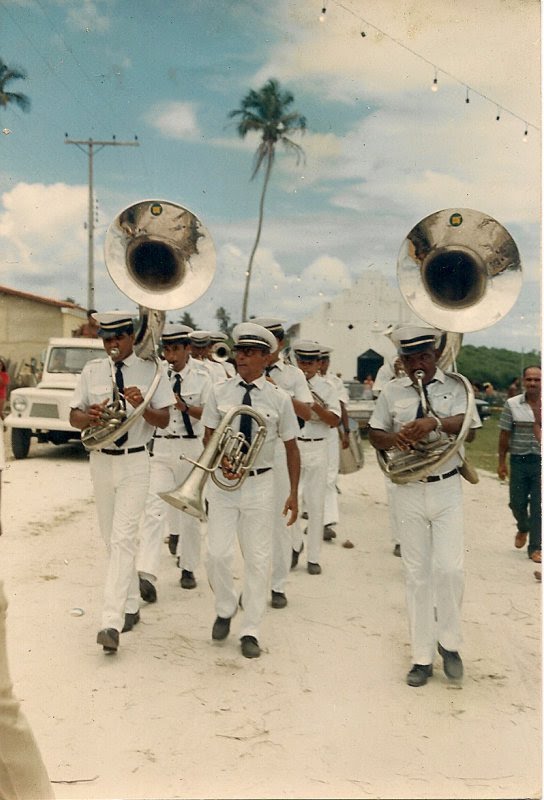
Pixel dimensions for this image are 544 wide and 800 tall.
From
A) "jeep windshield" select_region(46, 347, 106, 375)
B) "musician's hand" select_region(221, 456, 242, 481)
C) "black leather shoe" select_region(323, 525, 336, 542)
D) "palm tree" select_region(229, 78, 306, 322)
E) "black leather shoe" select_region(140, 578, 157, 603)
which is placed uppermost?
"palm tree" select_region(229, 78, 306, 322)

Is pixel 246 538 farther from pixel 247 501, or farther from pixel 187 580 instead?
pixel 187 580

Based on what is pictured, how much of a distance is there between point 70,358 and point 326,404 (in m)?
7.88

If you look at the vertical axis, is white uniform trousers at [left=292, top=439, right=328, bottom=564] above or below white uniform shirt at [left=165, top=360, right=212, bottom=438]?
below

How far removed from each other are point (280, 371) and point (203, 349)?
2.10m

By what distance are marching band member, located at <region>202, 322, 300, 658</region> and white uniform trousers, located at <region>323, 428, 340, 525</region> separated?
3.04 m

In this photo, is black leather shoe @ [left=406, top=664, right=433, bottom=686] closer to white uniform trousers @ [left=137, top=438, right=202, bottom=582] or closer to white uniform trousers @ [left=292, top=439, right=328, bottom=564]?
white uniform trousers @ [left=137, top=438, right=202, bottom=582]

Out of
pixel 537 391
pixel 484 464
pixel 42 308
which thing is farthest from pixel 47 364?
pixel 537 391

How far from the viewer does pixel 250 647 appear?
507 cm

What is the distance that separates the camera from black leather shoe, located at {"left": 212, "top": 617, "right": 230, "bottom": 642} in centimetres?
527

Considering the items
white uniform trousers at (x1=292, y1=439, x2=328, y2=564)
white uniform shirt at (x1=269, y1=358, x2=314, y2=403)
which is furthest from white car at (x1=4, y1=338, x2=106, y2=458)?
white uniform shirt at (x1=269, y1=358, x2=314, y2=403)

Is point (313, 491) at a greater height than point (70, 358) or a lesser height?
lesser

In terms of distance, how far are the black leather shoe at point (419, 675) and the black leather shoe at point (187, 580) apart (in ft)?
7.75

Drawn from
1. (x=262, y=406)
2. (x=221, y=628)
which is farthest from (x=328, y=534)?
(x=262, y=406)

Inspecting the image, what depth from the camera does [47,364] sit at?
1446 centimetres
